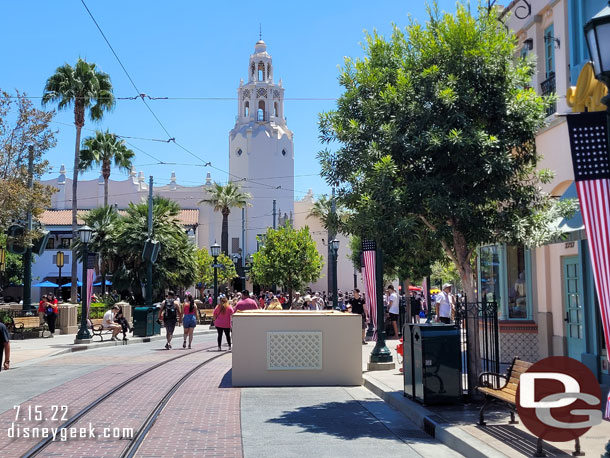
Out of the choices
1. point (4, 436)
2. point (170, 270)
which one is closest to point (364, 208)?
point (4, 436)

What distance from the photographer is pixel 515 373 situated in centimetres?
888

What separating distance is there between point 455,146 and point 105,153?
145ft

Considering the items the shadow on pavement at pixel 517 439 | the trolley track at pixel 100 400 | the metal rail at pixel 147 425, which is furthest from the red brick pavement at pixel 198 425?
the shadow on pavement at pixel 517 439

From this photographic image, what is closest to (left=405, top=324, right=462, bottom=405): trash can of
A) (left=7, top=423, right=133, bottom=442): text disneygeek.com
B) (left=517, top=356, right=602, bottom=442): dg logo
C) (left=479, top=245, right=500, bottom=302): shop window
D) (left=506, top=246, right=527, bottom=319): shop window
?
(left=517, top=356, right=602, bottom=442): dg logo

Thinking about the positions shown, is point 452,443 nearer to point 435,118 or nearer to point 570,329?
point 435,118

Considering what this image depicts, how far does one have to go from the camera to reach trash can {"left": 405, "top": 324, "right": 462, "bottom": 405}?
10.5m

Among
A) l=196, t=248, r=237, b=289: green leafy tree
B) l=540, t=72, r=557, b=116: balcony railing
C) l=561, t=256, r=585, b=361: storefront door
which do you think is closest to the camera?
l=561, t=256, r=585, b=361: storefront door

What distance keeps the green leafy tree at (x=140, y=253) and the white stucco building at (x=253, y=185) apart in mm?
32536

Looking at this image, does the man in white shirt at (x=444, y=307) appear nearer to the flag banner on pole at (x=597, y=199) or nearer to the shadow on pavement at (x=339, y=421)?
the shadow on pavement at (x=339, y=421)

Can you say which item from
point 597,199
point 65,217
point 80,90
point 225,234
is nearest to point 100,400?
point 597,199

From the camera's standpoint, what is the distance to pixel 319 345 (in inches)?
551

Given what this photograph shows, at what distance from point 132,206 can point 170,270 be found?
496cm

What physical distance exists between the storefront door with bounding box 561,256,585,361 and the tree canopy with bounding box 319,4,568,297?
3.49 metres

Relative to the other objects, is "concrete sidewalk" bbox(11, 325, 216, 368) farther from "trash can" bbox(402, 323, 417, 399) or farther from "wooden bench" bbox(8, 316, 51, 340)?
"trash can" bbox(402, 323, 417, 399)
